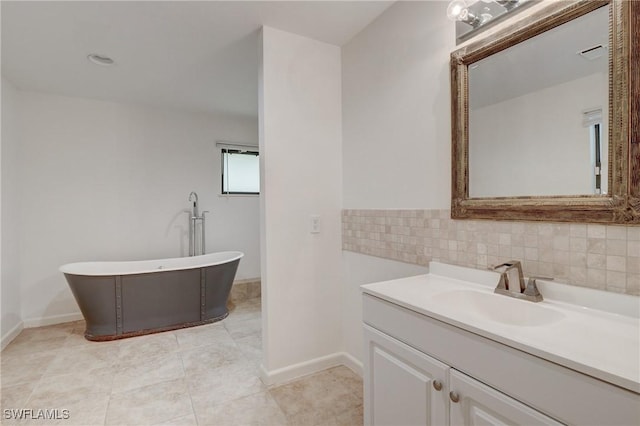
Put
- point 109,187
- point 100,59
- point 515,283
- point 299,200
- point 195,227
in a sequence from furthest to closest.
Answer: point 195,227
point 109,187
point 100,59
point 299,200
point 515,283

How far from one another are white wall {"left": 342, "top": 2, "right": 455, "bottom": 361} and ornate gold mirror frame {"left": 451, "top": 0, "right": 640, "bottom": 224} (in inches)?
12.3

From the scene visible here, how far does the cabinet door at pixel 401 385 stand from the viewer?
105cm

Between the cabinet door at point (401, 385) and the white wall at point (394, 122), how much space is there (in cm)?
58

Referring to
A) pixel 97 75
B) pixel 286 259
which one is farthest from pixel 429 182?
pixel 97 75

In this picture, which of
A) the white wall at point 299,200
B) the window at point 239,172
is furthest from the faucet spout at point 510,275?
the window at point 239,172

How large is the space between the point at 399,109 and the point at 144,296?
284cm

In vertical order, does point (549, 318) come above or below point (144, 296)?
above

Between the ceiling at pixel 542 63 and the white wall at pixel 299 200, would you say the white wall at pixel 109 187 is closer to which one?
the white wall at pixel 299 200

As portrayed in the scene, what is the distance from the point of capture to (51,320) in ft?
10.6

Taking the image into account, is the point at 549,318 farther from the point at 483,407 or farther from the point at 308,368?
the point at 308,368

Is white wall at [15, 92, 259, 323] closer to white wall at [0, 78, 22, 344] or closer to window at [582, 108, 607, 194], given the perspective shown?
white wall at [0, 78, 22, 344]

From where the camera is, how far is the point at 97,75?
2.77 m

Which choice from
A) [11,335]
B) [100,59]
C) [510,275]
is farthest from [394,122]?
[11,335]

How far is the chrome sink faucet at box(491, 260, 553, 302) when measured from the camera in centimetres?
116
